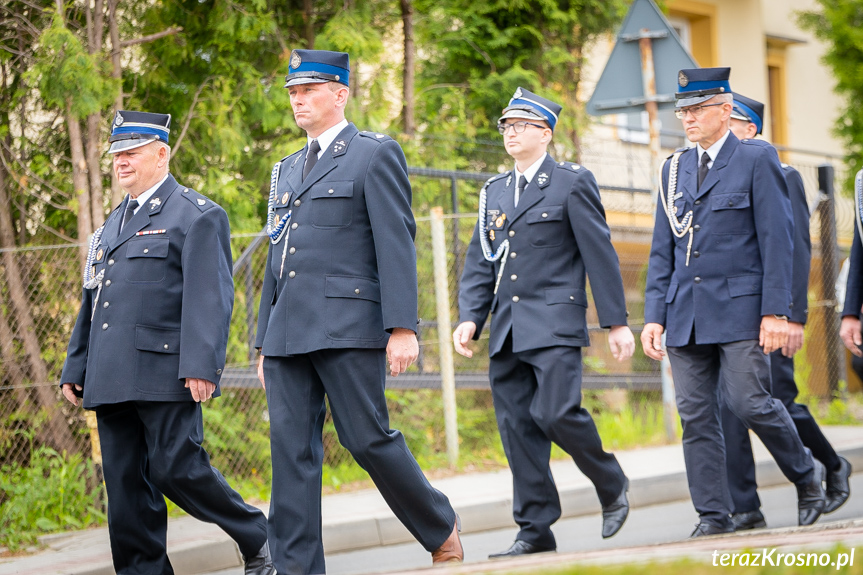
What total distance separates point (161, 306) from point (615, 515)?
2397 mm

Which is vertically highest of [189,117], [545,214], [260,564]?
[189,117]

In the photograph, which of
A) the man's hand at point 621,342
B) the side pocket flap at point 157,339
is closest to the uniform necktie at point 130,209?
the side pocket flap at point 157,339

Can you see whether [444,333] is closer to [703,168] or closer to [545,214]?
[545,214]

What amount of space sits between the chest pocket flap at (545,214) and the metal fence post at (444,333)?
3.14m

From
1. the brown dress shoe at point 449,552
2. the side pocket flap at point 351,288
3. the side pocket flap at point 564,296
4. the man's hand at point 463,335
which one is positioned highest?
the side pocket flap at point 351,288

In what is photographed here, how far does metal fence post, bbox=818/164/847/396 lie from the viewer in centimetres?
1223

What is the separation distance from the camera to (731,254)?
567 centimetres

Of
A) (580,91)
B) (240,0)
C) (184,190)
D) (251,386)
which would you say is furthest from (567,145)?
(184,190)

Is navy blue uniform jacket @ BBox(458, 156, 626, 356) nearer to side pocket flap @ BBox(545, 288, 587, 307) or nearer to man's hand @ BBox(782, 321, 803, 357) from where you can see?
side pocket flap @ BBox(545, 288, 587, 307)

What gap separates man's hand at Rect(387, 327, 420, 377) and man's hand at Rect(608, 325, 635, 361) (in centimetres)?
150

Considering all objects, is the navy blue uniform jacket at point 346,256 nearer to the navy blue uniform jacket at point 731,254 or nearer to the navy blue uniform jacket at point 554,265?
the navy blue uniform jacket at point 554,265

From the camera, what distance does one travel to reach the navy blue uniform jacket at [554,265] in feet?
18.4

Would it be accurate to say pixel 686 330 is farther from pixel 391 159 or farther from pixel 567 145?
pixel 567 145

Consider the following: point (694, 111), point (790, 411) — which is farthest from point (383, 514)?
point (694, 111)
